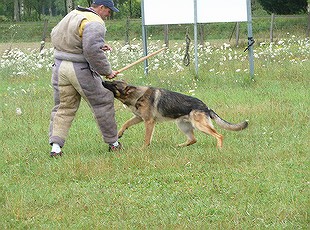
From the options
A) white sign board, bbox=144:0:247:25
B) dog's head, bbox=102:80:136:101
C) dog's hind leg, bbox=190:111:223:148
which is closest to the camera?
dog's head, bbox=102:80:136:101

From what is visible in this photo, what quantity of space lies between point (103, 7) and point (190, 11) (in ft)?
22.4

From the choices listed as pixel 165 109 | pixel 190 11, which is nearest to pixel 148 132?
pixel 165 109

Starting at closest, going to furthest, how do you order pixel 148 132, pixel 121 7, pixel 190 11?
1. pixel 148 132
2. pixel 190 11
3. pixel 121 7

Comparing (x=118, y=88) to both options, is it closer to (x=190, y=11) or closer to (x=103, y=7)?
(x=103, y=7)

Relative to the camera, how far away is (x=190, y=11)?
48.9 feet

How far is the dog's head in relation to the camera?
28.1 feet

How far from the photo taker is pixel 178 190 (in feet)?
22.1

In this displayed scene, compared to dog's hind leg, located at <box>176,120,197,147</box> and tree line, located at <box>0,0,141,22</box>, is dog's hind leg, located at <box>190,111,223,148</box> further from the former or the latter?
tree line, located at <box>0,0,141,22</box>

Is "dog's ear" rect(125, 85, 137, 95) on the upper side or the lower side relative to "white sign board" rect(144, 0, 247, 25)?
lower

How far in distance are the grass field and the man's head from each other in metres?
1.76

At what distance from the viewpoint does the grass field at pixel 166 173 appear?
19.3 ft

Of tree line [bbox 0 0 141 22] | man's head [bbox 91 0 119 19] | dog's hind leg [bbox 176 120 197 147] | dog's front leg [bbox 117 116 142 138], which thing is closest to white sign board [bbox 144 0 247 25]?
dog's hind leg [bbox 176 120 197 147]

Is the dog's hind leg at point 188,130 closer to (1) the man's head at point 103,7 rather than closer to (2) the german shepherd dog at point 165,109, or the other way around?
(2) the german shepherd dog at point 165,109

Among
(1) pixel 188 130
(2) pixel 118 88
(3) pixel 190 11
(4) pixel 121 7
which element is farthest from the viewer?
(4) pixel 121 7
